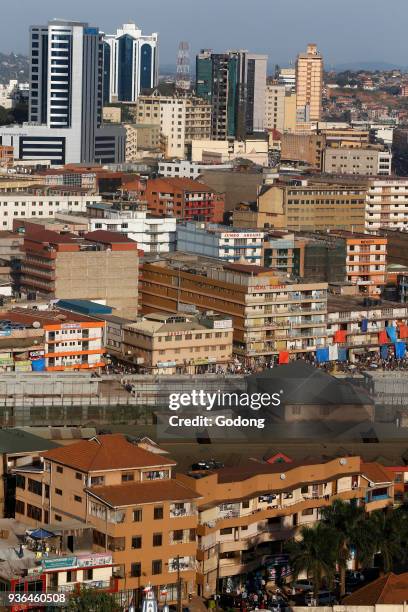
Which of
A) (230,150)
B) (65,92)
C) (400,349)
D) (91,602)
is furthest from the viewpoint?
(230,150)

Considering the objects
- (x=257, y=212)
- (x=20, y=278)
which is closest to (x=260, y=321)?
(x=20, y=278)

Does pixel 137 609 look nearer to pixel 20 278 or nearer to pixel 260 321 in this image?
pixel 260 321

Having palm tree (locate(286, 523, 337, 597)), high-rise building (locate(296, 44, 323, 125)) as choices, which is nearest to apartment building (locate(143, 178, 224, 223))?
A: palm tree (locate(286, 523, 337, 597))

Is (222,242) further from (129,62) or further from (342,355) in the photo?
(129,62)

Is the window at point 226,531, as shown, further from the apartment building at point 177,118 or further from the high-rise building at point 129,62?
the high-rise building at point 129,62

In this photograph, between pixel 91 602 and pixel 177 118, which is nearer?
pixel 91 602

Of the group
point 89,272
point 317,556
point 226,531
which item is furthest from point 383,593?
point 89,272

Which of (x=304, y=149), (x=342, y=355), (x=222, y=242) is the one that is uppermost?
(x=304, y=149)

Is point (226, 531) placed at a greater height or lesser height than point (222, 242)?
lesser
